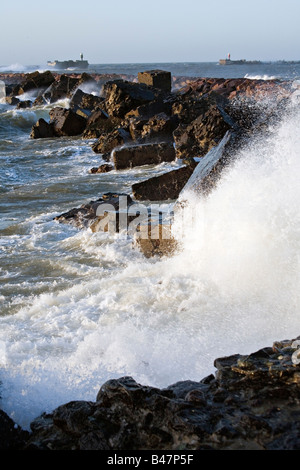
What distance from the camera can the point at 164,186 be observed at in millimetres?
7492

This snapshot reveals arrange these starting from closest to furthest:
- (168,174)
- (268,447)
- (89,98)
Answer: (268,447), (168,174), (89,98)

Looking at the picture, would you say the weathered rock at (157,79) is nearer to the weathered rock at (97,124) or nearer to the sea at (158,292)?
the weathered rock at (97,124)

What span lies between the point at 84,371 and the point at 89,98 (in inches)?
648

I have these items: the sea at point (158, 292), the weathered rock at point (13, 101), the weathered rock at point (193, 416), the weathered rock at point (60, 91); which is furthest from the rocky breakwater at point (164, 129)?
the weathered rock at point (13, 101)

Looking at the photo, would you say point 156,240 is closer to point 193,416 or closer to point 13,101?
point 193,416

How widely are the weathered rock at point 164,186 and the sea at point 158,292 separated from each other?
1427mm

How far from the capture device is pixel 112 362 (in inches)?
127

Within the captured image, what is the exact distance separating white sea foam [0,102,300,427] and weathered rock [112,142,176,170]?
15.1 feet

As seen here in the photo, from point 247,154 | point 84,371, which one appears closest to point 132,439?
point 84,371

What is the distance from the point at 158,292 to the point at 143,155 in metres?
6.58

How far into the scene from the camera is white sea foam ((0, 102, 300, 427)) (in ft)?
10.2

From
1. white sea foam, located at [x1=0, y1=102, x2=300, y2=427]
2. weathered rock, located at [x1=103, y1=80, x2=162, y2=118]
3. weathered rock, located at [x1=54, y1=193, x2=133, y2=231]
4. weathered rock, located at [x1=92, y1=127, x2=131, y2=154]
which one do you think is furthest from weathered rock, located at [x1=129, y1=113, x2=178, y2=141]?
white sea foam, located at [x1=0, y1=102, x2=300, y2=427]
